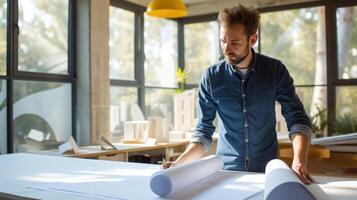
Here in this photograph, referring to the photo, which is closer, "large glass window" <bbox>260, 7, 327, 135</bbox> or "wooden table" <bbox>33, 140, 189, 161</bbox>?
"wooden table" <bbox>33, 140, 189, 161</bbox>

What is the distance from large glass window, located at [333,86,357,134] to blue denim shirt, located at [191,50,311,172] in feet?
9.70

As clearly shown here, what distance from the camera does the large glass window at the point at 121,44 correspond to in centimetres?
454

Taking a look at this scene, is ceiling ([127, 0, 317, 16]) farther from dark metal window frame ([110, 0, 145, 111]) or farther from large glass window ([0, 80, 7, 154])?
large glass window ([0, 80, 7, 154])

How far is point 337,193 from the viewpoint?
3.80 feet

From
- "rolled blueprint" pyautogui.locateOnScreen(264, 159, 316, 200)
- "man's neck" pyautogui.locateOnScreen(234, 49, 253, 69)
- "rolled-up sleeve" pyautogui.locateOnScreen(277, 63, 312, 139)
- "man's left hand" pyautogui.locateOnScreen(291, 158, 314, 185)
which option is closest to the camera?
"rolled blueprint" pyautogui.locateOnScreen(264, 159, 316, 200)

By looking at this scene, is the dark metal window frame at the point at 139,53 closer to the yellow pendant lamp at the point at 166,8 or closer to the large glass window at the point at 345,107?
the yellow pendant lamp at the point at 166,8

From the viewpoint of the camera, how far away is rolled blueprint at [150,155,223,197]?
3.75ft

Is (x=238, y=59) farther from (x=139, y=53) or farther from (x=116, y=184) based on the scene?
(x=139, y=53)

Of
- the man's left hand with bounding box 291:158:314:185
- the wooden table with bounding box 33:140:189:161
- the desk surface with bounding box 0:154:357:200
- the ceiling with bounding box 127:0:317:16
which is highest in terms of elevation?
the ceiling with bounding box 127:0:317:16

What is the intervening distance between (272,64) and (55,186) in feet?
3.49

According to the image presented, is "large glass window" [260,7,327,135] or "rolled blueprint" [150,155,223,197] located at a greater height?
"large glass window" [260,7,327,135]

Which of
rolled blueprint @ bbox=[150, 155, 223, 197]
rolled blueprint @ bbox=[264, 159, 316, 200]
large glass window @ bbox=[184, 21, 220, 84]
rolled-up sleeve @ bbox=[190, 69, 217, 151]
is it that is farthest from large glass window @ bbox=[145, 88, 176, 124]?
rolled blueprint @ bbox=[264, 159, 316, 200]

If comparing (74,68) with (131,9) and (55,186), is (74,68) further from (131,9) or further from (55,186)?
(55,186)

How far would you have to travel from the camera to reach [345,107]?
15.2 ft
